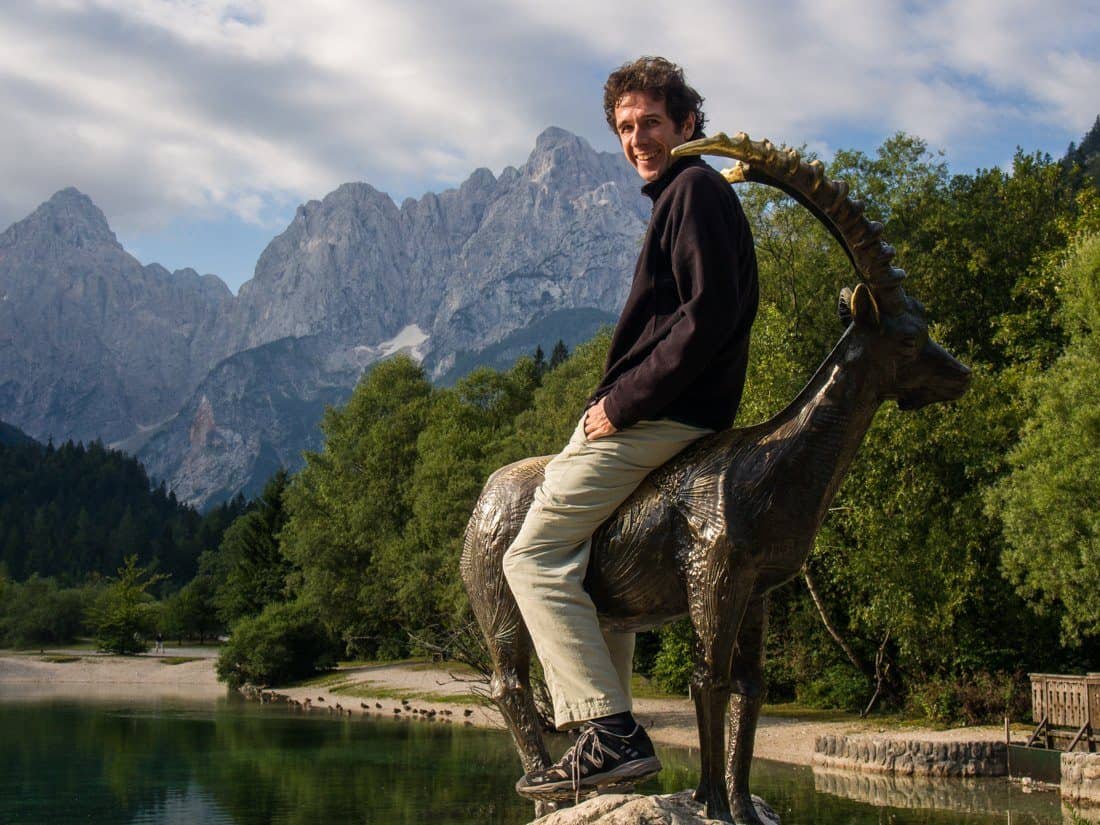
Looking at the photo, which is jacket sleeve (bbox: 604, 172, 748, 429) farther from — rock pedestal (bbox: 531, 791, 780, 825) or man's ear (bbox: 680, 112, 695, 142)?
rock pedestal (bbox: 531, 791, 780, 825)

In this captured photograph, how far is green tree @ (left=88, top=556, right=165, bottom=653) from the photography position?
218 feet

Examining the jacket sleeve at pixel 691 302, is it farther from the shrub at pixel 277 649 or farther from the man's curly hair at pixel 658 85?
the shrub at pixel 277 649

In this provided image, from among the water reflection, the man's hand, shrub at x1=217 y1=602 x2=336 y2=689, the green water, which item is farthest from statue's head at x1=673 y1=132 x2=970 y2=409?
shrub at x1=217 y1=602 x2=336 y2=689

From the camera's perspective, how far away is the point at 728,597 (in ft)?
14.0

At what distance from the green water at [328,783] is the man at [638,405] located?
37.6 ft

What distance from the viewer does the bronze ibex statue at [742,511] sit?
4270 millimetres

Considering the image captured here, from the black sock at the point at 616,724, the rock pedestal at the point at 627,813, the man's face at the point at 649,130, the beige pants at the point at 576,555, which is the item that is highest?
the man's face at the point at 649,130

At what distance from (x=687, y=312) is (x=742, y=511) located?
2.76ft

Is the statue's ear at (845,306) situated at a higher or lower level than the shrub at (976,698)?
higher

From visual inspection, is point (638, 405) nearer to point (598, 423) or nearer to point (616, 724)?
point (598, 423)

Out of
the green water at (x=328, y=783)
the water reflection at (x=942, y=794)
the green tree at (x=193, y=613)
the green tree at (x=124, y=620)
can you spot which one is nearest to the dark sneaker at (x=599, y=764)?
the green water at (x=328, y=783)

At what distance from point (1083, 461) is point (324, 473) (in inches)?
1596

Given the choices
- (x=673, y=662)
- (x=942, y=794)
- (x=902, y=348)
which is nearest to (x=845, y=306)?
(x=902, y=348)

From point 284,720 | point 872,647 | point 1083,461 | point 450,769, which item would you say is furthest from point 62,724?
point 1083,461
